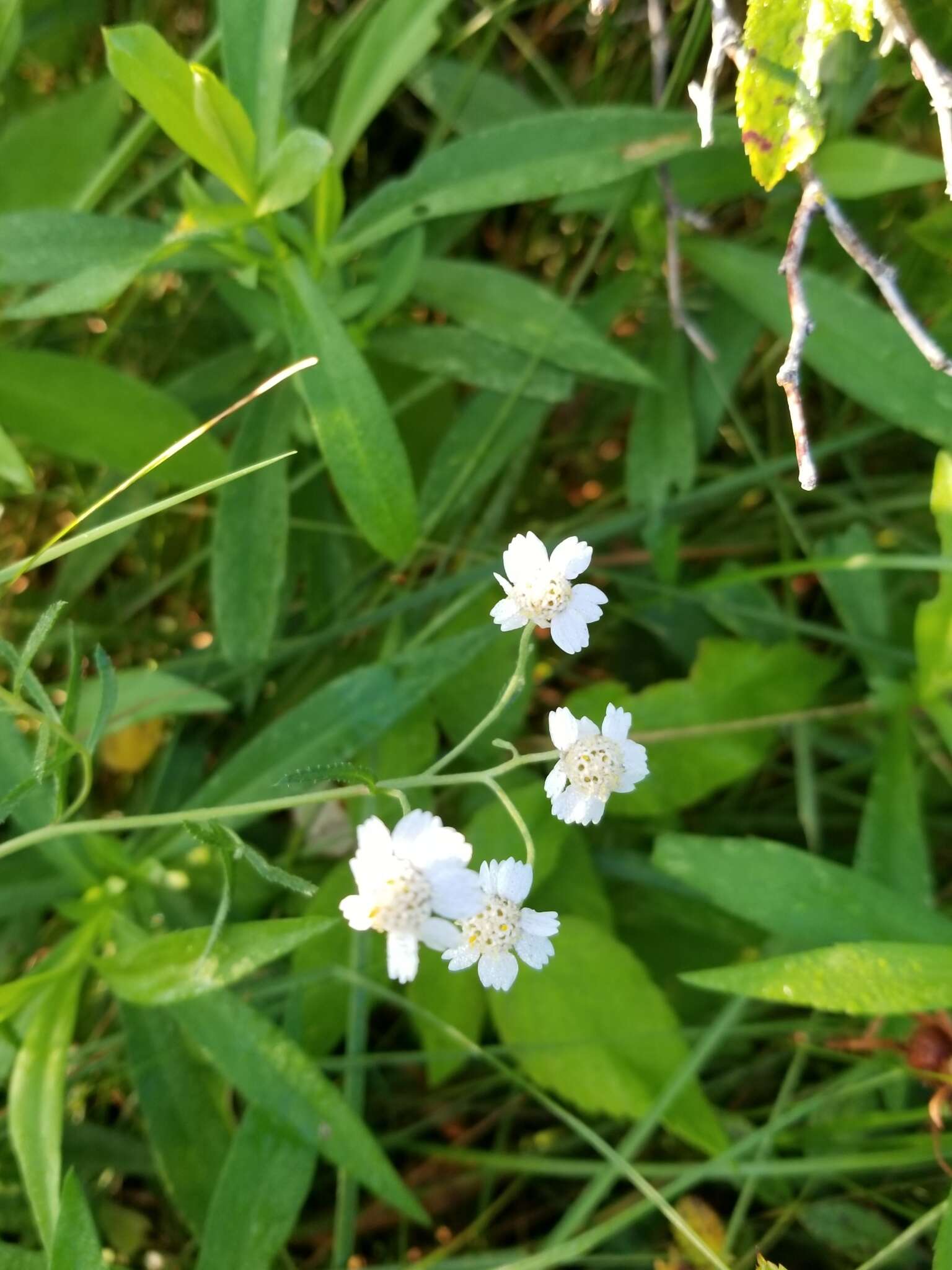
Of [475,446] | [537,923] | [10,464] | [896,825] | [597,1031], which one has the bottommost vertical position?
[597,1031]

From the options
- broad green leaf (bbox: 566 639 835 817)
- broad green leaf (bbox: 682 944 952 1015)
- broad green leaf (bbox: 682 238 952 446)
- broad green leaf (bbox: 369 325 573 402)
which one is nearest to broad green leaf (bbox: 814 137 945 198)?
broad green leaf (bbox: 682 238 952 446)

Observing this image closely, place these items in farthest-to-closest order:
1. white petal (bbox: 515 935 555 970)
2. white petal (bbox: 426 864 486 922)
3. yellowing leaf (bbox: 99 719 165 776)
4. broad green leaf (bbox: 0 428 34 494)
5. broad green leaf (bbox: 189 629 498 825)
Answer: yellowing leaf (bbox: 99 719 165 776)
broad green leaf (bbox: 189 629 498 825)
broad green leaf (bbox: 0 428 34 494)
white petal (bbox: 515 935 555 970)
white petal (bbox: 426 864 486 922)

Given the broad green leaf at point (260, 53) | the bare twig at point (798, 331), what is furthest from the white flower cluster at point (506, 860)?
the broad green leaf at point (260, 53)

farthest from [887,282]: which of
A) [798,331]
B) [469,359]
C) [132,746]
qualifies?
[132,746]

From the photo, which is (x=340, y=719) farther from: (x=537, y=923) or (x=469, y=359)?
(x=469, y=359)

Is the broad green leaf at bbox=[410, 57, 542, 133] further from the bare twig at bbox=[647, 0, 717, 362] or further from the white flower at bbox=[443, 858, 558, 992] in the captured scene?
the white flower at bbox=[443, 858, 558, 992]

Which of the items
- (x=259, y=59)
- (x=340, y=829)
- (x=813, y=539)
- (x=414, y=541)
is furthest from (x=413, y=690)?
(x=813, y=539)
